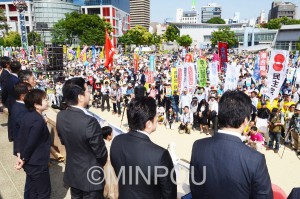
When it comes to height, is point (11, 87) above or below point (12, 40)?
below

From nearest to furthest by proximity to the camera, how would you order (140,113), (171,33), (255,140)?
1. (140,113)
2. (255,140)
3. (171,33)

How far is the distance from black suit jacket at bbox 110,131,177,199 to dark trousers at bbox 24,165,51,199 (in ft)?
4.85

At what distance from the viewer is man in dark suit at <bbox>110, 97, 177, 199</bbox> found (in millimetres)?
1950

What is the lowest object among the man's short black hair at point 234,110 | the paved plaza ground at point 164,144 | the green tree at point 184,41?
the paved plaza ground at point 164,144

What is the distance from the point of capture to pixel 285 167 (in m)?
7.23

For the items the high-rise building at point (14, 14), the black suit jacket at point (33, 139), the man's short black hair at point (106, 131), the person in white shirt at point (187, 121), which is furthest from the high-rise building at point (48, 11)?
the black suit jacket at point (33, 139)

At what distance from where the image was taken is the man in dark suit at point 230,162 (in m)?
1.71

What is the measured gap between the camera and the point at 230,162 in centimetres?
176

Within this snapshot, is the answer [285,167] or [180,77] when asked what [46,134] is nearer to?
[285,167]

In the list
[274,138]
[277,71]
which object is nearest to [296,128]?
[274,138]

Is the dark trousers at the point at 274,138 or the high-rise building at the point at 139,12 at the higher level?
the high-rise building at the point at 139,12

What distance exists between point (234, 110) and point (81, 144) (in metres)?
1.54

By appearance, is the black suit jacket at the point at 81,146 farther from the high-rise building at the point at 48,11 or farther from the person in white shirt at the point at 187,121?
the high-rise building at the point at 48,11

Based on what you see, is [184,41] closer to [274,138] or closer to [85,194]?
[274,138]
